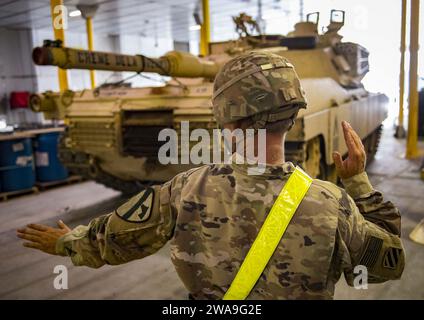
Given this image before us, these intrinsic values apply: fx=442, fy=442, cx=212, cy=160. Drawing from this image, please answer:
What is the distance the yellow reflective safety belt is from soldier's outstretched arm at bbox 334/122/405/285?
152mm

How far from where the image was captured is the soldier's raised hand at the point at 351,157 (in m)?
1.54

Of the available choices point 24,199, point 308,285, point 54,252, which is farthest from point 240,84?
point 24,199

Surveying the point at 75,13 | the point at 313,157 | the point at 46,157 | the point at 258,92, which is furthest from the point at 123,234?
the point at 75,13

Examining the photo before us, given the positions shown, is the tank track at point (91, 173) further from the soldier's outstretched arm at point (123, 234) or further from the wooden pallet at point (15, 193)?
the soldier's outstretched arm at point (123, 234)

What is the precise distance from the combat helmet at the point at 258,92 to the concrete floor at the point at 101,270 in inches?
103

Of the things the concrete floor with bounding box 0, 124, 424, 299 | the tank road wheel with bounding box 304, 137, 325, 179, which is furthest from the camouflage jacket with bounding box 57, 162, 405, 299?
the tank road wheel with bounding box 304, 137, 325, 179

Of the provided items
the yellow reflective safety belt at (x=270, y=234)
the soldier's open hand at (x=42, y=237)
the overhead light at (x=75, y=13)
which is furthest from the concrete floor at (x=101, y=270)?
the overhead light at (x=75, y=13)

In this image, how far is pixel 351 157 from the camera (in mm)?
1562

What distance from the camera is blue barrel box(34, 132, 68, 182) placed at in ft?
26.5

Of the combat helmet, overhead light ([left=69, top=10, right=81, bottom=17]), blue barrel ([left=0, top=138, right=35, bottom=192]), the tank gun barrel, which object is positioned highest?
A: overhead light ([left=69, top=10, right=81, bottom=17])

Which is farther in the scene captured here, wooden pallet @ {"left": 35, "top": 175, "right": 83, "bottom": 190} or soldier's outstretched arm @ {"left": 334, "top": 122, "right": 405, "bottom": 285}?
wooden pallet @ {"left": 35, "top": 175, "right": 83, "bottom": 190}

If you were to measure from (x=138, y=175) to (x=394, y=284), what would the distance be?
3492 mm

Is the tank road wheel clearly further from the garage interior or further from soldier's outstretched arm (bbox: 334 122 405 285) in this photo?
soldier's outstretched arm (bbox: 334 122 405 285)
